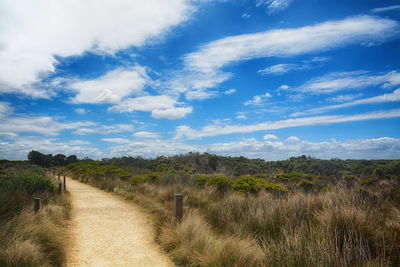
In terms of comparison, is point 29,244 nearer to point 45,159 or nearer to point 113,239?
point 113,239

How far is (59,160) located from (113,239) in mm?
66587

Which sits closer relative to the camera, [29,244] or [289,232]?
[29,244]

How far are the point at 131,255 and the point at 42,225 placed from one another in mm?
2297

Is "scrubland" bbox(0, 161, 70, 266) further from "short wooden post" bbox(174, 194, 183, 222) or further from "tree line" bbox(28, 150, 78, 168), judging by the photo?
"tree line" bbox(28, 150, 78, 168)

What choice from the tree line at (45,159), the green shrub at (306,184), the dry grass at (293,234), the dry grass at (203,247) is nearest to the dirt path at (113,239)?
the dry grass at (203,247)

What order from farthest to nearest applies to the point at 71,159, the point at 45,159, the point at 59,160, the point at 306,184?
the point at 71,159, the point at 59,160, the point at 45,159, the point at 306,184

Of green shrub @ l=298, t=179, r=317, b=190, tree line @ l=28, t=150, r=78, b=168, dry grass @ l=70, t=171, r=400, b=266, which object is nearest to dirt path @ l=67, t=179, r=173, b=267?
dry grass @ l=70, t=171, r=400, b=266

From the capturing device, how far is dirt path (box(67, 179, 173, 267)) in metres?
5.68

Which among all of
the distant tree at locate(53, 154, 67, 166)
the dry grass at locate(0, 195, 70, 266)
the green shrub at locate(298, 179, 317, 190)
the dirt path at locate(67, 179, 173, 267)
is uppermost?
the distant tree at locate(53, 154, 67, 166)

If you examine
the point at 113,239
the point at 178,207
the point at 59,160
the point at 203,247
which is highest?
the point at 59,160

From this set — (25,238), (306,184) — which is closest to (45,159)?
(306,184)

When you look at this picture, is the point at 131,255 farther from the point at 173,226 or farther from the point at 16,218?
the point at 16,218

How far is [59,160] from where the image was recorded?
6444 centimetres

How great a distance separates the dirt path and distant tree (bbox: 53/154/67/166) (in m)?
59.9
